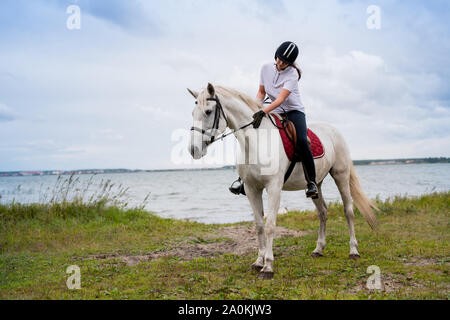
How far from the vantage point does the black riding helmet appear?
5.42 m

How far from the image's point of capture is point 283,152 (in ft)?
17.8

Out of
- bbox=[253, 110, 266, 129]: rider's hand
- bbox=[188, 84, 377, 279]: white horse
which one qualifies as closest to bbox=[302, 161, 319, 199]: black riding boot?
bbox=[188, 84, 377, 279]: white horse

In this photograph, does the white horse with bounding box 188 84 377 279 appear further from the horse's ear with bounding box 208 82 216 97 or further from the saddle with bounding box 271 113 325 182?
the saddle with bounding box 271 113 325 182

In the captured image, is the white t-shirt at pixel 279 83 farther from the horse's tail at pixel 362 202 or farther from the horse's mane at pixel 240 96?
the horse's tail at pixel 362 202

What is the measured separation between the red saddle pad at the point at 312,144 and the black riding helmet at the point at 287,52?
36.9 inches

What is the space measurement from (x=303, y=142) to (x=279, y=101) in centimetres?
82

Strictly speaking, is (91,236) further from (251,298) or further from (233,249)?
(251,298)

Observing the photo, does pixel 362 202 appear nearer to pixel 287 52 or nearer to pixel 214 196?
pixel 287 52

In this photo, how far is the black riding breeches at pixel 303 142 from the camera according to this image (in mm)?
5590

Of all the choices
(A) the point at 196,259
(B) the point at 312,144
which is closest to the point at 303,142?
(B) the point at 312,144

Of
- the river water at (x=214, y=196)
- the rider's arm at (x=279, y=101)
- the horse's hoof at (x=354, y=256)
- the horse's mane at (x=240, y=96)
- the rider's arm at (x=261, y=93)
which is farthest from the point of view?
the river water at (x=214, y=196)

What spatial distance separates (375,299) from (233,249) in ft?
12.8

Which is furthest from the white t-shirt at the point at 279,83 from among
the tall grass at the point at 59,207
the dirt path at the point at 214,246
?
the tall grass at the point at 59,207
